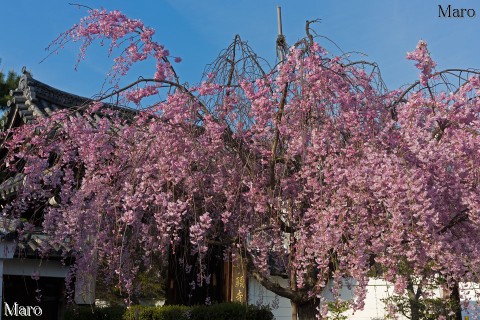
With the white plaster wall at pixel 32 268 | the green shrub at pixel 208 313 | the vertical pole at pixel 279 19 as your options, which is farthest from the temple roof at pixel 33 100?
the vertical pole at pixel 279 19

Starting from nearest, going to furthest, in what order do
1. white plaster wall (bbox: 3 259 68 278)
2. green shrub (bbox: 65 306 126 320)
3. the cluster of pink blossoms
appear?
1. the cluster of pink blossoms
2. white plaster wall (bbox: 3 259 68 278)
3. green shrub (bbox: 65 306 126 320)

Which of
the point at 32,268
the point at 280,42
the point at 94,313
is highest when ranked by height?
the point at 280,42

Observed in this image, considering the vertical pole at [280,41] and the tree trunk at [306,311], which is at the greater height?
the vertical pole at [280,41]

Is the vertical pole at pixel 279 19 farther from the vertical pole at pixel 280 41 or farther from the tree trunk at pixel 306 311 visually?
the tree trunk at pixel 306 311

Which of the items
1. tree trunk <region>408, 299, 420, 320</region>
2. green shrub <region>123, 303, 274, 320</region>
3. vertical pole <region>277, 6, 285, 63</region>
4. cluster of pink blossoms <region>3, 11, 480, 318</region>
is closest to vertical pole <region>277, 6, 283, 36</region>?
vertical pole <region>277, 6, 285, 63</region>

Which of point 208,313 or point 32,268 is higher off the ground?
point 32,268

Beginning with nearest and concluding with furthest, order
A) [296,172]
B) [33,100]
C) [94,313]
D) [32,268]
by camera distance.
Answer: [296,172] < [32,268] < [94,313] < [33,100]

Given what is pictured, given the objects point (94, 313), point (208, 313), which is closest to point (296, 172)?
point (208, 313)

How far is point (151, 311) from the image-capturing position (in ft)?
34.6

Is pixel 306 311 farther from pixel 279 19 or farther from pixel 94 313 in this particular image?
pixel 94 313

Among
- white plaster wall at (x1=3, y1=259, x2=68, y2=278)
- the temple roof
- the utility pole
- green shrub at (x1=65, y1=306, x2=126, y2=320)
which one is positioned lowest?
green shrub at (x1=65, y1=306, x2=126, y2=320)

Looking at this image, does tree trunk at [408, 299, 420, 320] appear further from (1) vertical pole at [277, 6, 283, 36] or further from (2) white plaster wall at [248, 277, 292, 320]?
(1) vertical pole at [277, 6, 283, 36]

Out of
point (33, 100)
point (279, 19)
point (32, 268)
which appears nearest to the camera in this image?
point (279, 19)

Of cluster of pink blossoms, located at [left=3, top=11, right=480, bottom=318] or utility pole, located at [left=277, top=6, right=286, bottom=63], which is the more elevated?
utility pole, located at [left=277, top=6, right=286, bottom=63]
